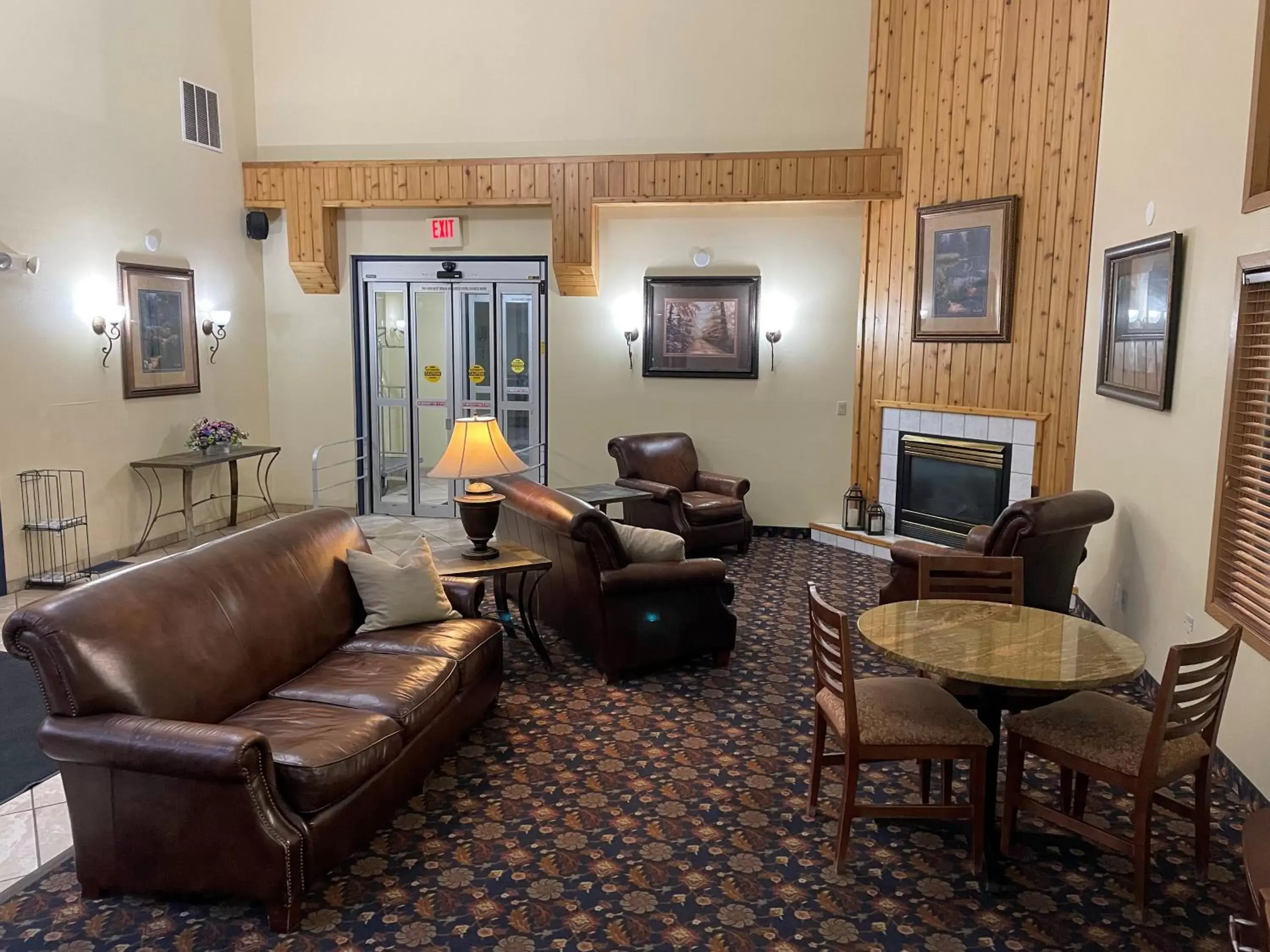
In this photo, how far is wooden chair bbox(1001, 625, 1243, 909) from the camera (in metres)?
2.88

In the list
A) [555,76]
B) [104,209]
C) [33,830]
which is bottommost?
[33,830]

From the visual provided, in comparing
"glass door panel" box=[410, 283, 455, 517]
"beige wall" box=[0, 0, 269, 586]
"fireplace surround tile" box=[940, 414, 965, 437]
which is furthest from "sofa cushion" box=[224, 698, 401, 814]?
"glass door panel" box=[410, 283, 455, 517]

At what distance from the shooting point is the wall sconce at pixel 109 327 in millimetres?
6996

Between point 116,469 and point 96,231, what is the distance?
1.81 metres

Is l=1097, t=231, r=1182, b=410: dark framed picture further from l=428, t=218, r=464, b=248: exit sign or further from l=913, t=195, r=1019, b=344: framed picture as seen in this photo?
l=428, t=218, r=464, b=248: exit sign

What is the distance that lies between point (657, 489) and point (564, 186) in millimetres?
2801

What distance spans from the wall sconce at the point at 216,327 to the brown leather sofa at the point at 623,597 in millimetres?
4451

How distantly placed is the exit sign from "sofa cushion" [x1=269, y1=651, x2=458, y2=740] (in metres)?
5.61

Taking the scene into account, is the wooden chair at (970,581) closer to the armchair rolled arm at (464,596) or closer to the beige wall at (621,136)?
the armchair rolled arm at (464,596)

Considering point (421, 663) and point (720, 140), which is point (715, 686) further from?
point (720, 140)

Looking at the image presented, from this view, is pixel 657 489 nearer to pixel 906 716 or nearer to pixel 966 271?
pixel 966 271

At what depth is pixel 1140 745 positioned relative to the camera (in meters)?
3.04

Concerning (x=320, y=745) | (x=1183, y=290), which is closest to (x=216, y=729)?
(x=320, y=745)

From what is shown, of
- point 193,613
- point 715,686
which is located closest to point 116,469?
point 193,613
